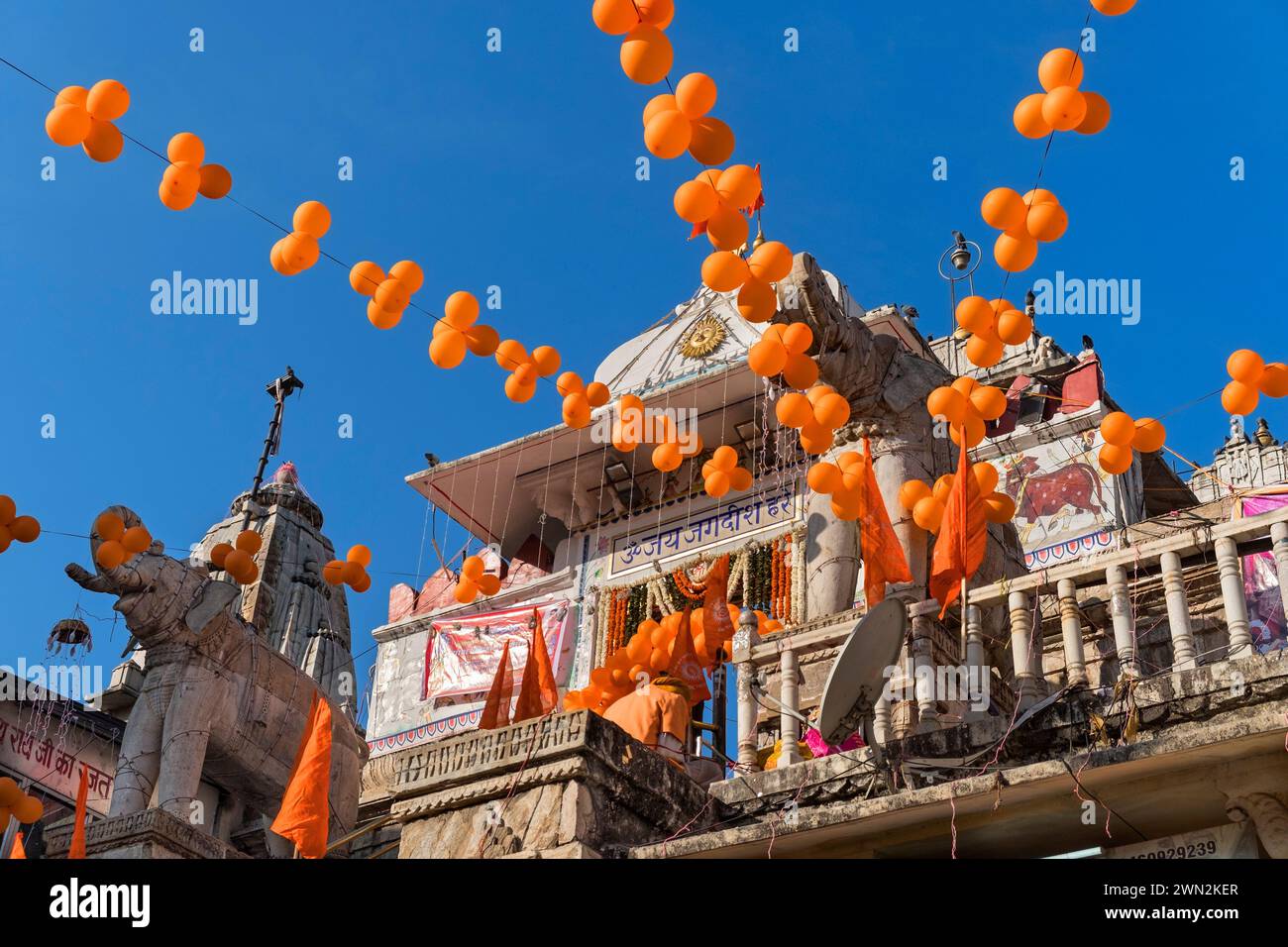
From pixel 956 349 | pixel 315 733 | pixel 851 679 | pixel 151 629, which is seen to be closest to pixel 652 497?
pixel 956 349

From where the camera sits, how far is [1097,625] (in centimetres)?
972

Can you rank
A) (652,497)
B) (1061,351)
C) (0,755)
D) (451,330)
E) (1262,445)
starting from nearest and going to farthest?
(451,330) → (1061,351) → (652,497) → (0,755) → (1262,445)

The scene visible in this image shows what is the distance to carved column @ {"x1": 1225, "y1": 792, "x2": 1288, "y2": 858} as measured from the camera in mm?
5625

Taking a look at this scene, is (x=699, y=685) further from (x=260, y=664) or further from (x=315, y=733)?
(x=260, y=664)

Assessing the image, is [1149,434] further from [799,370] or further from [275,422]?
[275,422]

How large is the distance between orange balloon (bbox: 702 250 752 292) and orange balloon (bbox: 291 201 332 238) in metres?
2.52

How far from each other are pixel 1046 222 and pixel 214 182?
494 cm

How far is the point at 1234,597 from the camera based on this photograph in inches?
269

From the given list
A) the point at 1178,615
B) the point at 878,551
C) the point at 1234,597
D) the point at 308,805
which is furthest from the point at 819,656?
the point at 308,805

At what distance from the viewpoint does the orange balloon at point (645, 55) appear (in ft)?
27.3

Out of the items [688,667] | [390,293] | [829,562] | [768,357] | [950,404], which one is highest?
[390,293]

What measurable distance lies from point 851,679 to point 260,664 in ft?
28.0

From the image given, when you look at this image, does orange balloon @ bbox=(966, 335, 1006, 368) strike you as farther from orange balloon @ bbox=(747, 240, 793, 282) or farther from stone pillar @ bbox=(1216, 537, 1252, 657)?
stone pillar @ bbox=(1216, 537, 1252, 657)

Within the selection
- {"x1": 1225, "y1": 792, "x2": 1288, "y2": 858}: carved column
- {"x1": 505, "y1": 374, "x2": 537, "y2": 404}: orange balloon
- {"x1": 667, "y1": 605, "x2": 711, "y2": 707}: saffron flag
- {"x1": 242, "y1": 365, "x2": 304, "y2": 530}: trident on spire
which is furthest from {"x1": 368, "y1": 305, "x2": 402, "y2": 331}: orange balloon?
{"x1": 242, "y1": 365, "x2": 304, "y2": 530}: trident on spire
